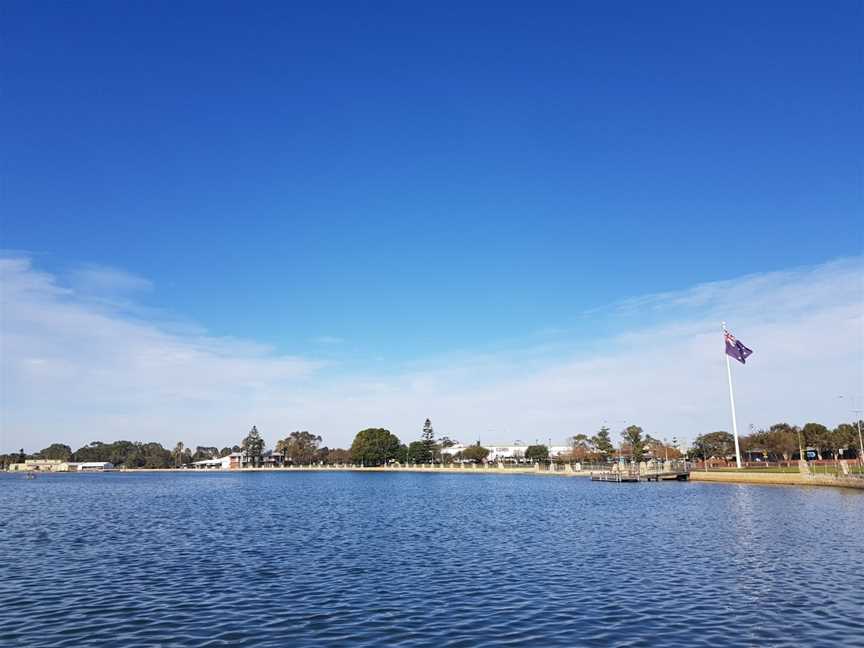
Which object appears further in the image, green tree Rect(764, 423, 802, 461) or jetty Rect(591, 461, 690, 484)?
green tree Rect(764, 423, 802, 461)

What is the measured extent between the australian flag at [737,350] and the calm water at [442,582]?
4105cm

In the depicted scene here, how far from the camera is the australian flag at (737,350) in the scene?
9100 cm

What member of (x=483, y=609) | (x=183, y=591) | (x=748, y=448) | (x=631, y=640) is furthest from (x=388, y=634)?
(x=748, y=448)

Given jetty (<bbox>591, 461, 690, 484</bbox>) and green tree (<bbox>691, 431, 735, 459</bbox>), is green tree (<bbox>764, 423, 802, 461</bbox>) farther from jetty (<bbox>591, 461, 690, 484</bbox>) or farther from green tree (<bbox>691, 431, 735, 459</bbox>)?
jetty (<bbox>591, 461, 690, 484</bbox>)

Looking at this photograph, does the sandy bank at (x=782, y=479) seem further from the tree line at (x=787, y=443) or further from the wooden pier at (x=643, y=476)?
the tree line at (x=787, y=443)

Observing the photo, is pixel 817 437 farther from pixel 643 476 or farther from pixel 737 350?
pixel 737 350

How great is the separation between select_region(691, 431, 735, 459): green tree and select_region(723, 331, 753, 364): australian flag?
107 m

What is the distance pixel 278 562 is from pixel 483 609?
1434 centimetres

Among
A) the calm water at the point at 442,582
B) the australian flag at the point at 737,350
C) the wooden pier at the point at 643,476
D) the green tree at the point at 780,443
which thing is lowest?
the calm water at the point at 442,582

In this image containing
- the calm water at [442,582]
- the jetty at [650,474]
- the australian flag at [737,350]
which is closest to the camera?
the calm water at [442,582]

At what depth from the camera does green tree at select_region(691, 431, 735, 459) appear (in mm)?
188125

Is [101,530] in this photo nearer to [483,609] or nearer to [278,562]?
[278,562]

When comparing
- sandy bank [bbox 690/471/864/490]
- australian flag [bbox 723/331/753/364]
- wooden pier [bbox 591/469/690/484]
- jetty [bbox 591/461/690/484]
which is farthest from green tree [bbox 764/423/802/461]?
australian flag [bbox 723/331/753/364]

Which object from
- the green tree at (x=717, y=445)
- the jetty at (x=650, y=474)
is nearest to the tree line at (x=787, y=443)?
the green tree at (x=717, y=445)
